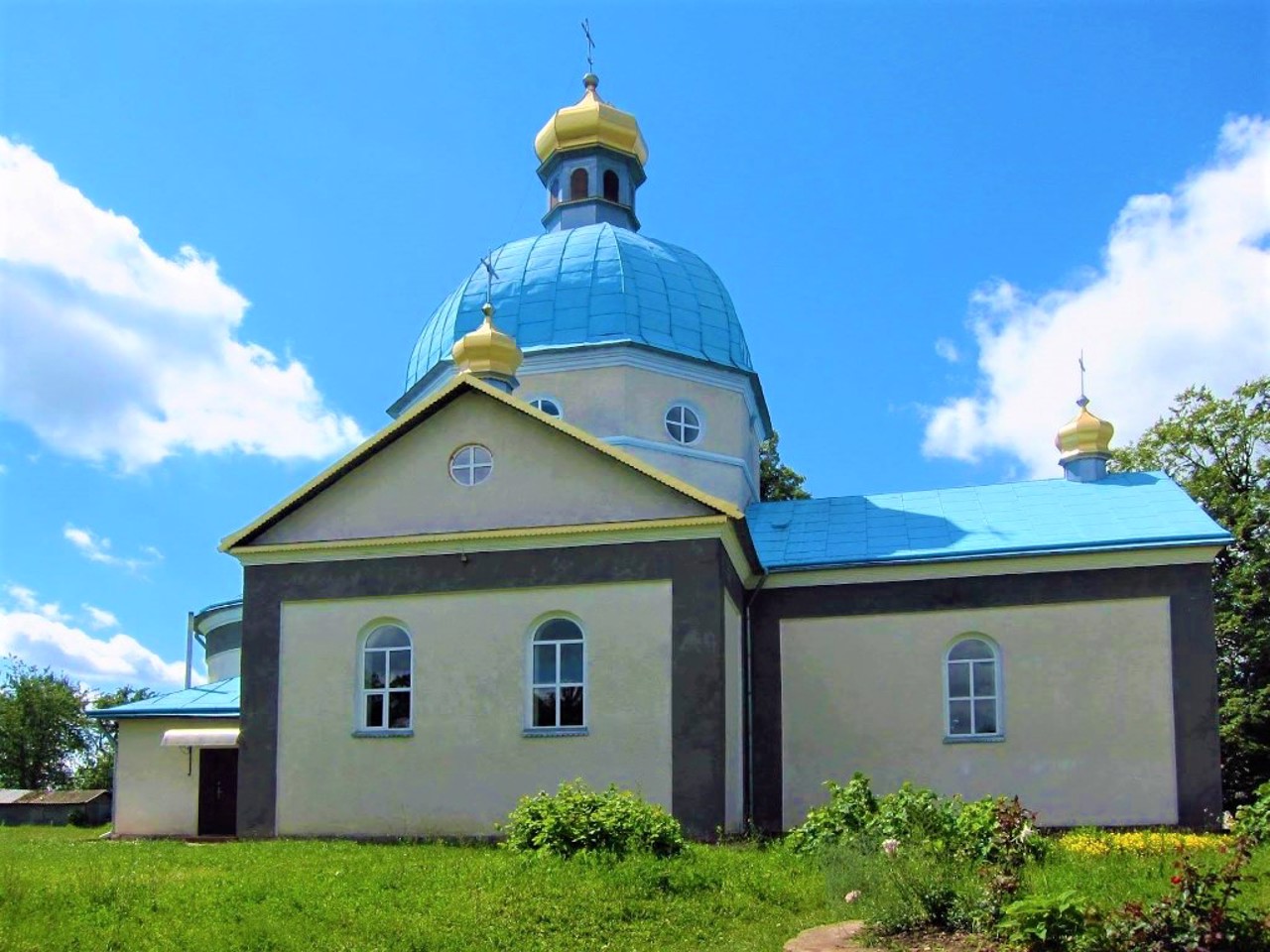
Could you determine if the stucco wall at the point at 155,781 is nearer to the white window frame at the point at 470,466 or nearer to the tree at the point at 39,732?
the white window frame at the point at 470,466

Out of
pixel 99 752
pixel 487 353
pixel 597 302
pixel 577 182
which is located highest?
pixel 577 182

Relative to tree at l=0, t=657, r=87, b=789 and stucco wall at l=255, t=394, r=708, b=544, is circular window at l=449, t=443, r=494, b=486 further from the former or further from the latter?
tree at l=0, t=657, r=87, b=789

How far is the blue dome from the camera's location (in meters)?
20.9

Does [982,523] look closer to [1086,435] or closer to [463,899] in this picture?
[1086,435]

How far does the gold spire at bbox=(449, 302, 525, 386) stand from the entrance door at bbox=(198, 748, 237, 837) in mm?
6654

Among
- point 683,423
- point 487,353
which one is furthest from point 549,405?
point 487,353

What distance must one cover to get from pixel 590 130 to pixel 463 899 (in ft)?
57.0

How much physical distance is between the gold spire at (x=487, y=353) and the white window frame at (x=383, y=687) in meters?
3.80

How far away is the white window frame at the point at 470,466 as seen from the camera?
16797mm

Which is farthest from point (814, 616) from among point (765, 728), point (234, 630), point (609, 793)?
point (234, 630)

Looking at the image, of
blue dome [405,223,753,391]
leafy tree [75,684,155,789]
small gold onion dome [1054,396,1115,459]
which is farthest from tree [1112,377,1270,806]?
leafy tree [75,684,155,789]

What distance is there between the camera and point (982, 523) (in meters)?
18.8

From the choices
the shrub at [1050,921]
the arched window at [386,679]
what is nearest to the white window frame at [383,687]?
the arched window at [386,679]

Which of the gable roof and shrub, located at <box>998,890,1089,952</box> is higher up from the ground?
the gable roof
